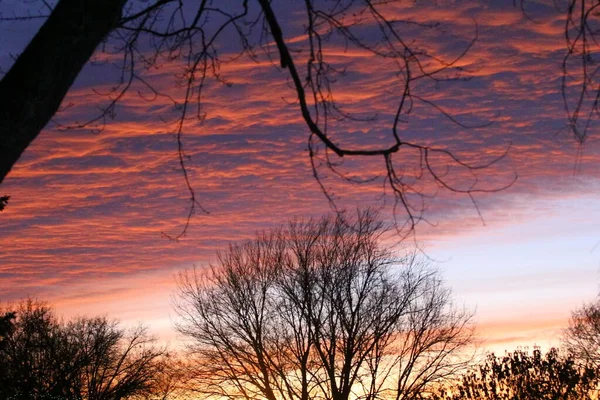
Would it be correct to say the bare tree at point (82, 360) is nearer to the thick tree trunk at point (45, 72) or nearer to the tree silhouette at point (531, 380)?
the tree silhouette at point (531, 380)

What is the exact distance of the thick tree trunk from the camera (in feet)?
10.7

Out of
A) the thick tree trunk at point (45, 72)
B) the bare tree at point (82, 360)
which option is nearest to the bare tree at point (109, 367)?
the bare tree at point (82, 360)

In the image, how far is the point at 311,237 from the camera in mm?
29594

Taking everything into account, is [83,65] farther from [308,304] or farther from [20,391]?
[20,391]

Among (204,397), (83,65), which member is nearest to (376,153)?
(83,65)

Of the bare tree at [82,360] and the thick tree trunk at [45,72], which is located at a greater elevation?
the bare tree at [82,360]

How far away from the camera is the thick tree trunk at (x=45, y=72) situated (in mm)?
3260

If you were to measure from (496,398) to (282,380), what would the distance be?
7.53m

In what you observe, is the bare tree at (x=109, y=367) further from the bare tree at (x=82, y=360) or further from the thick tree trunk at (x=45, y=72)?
the thick tree trunk at (x=45, y=72)

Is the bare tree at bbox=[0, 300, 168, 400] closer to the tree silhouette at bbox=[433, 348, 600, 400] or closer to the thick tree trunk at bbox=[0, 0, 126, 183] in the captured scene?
the tree silhouette at bbox=[433, 348, 600, 400]

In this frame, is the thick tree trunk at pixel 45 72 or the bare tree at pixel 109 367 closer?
the thick tree trunk at pixel 45 72

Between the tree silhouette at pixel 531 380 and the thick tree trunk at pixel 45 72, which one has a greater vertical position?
the tree silhouette at pixel 531 380

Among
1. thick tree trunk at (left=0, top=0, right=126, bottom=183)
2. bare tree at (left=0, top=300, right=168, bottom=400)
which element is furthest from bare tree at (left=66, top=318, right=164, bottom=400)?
thick tree trunk at (left=0, top=0, right=126, bottom=183)

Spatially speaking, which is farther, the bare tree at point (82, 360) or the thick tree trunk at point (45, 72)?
the bare tree at point (82, 360)
